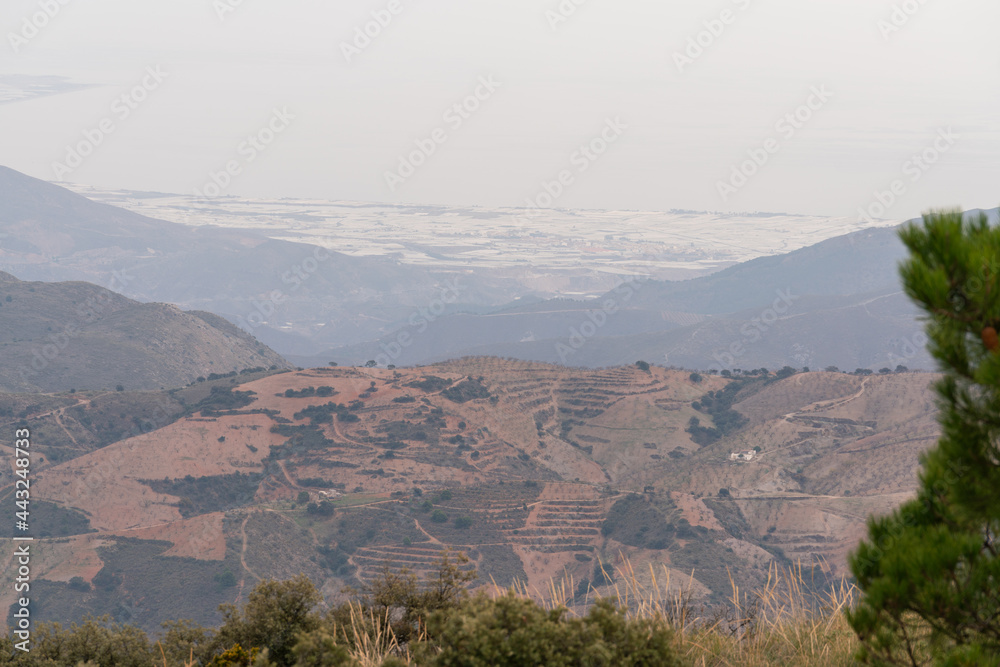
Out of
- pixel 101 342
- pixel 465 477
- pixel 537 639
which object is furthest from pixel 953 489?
pixel 101 342

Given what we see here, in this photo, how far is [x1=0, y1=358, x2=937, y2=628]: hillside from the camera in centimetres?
6119

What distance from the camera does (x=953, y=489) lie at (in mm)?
3783

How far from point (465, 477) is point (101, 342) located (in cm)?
8044

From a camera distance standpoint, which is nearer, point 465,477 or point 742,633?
point 742,633

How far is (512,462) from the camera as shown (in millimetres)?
90125

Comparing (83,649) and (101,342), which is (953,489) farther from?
(101,342)

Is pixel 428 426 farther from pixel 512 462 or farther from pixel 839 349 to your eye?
pixel 839 349

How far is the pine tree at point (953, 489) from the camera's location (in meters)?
3.45

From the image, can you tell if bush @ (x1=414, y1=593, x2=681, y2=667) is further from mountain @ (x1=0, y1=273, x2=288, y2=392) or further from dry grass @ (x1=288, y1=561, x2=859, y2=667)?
mountain @ (x1=0, y1=273, x2=288, y2=392)

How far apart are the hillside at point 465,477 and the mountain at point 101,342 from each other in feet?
99.8

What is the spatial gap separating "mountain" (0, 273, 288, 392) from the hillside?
99.8 feet

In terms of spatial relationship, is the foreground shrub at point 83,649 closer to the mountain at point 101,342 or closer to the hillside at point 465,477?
the hillside at point 465,477

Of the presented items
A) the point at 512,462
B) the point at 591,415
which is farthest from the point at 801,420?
the point at 512,462

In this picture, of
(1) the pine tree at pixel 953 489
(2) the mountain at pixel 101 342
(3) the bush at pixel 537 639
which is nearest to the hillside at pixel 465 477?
(2) the mountain at pixel 101 342
